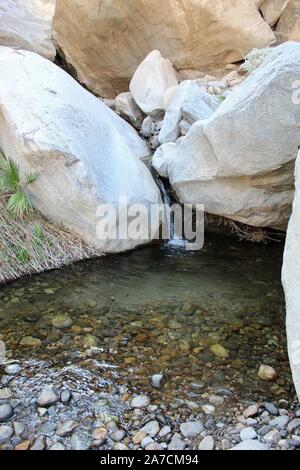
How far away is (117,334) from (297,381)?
2011 mm

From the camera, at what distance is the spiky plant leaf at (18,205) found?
5.83 m

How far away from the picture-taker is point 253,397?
3.31 metres

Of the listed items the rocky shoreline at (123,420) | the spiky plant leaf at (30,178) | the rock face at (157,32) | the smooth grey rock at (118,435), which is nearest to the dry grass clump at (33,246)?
the spiky plant leaf at (30,178)

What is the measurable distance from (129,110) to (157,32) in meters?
1.87

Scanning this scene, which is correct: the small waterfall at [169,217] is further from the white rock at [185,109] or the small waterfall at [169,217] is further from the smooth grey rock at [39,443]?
the smooth grey rock at [39,443]

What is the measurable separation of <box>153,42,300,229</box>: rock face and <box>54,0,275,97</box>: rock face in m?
3.89

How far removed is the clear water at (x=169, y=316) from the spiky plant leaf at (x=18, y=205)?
99cm

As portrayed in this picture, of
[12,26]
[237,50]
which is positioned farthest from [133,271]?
[12,26]

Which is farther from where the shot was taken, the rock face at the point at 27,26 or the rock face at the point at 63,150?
the rock face at the point at 27,26

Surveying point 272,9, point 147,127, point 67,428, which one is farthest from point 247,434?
point 272,9

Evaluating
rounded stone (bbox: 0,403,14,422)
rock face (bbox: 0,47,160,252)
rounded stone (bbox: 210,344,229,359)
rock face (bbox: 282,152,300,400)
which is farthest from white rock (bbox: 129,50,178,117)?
rounded stone (bbox: 0,403,14,422)

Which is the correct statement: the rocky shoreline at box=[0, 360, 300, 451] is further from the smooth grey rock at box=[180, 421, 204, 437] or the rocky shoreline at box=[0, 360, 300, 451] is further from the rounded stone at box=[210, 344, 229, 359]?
the rounded stone at box=[210, 344, 229, 359]
